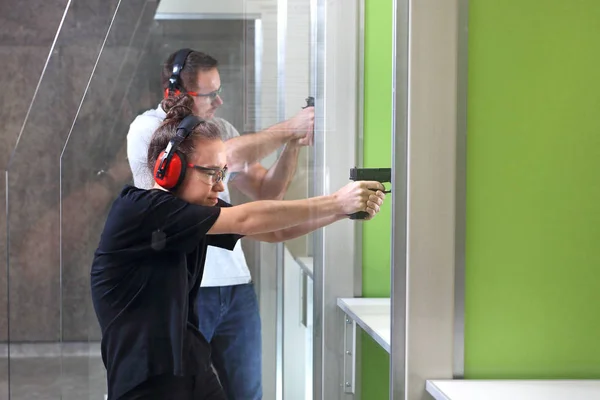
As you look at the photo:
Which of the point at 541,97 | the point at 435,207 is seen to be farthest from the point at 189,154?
the point at 541,97

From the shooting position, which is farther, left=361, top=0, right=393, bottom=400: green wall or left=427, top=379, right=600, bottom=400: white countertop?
left=361, top=0, right=393, bottom=400: green wall

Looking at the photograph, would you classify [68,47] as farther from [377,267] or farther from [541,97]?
[541,97]

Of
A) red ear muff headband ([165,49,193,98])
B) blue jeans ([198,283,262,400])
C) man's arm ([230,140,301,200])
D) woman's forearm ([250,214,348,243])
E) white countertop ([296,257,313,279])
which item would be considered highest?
red ear muff headband ([165,49,193,98])

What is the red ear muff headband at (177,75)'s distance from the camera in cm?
145

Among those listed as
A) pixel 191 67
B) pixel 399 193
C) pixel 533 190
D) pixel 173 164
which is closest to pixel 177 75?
pixel 191 67

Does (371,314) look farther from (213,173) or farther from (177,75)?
(177,75)

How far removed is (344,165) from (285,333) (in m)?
0.36

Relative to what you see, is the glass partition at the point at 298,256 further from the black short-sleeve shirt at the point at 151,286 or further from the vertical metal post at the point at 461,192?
the vertical metal post at the point at 461,192

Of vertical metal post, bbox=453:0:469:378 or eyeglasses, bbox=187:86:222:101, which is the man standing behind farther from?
vertical metal post, bbox=453:0:469:378

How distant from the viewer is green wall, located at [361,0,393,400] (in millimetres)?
1524

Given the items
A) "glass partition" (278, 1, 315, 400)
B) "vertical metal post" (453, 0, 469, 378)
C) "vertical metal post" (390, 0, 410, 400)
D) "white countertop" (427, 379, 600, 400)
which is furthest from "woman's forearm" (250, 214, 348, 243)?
"white countertop" (427, 379, 600, 400)

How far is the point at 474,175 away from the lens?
1.51 meters

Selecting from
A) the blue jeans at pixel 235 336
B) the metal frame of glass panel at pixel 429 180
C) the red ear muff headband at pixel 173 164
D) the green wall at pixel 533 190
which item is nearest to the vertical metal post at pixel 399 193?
the metal frame of glass panel at pixel 429 180

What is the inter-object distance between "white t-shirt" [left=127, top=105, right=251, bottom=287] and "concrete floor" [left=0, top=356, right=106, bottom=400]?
28 centimetres
